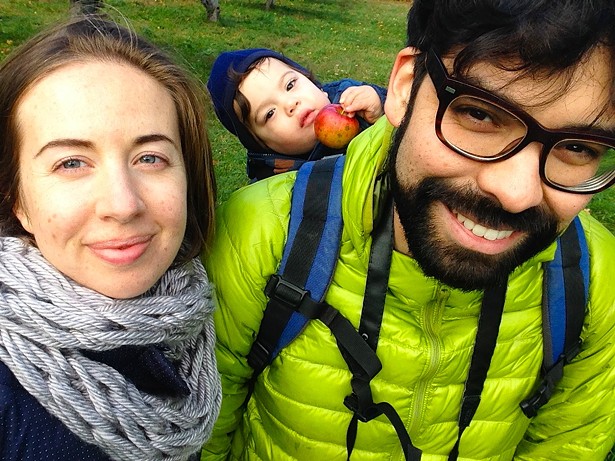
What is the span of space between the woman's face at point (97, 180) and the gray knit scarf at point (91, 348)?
0.23ft

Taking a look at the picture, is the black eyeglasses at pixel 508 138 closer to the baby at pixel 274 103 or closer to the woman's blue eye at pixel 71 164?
the woman's blue eye at pixel 71 164

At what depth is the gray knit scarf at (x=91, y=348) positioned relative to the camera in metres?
1.38

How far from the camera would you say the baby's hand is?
10.3 ft

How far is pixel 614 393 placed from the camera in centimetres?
223

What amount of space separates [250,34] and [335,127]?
14403mm

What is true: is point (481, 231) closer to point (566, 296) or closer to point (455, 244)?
point (455, 244)

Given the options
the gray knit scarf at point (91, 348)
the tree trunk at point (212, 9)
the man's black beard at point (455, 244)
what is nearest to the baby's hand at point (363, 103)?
the man's black beard at point (455, 244)

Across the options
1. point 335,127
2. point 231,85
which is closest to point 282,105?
point 231,85

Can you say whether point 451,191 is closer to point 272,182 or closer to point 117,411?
point 272,182

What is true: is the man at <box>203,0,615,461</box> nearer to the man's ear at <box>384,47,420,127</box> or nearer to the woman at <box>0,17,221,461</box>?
the man's ear at <box>384,47,420,127</box>

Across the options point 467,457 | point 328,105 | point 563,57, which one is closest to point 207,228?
point 563,57

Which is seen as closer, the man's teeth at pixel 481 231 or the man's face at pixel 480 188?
the man's face at pixel 480 188

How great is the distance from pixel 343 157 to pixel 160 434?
1.10 meters

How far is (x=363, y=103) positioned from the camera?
3162 millimetres
